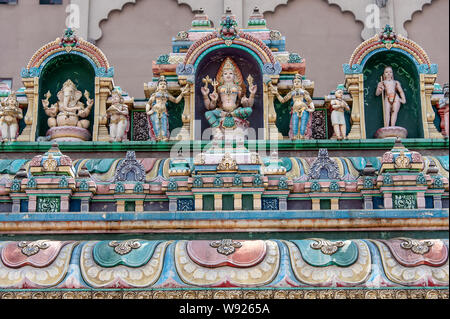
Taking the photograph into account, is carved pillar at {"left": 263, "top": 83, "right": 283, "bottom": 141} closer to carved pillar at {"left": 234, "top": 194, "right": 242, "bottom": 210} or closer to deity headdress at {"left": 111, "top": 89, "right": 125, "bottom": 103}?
carved pillar at {"left": 234, "top": 194, "right": 242, "bottom": 210}

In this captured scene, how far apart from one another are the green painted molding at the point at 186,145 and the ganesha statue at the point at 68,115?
0.50m

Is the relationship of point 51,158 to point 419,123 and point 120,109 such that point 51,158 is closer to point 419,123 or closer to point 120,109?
point 120,109

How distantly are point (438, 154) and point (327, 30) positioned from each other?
341 inches

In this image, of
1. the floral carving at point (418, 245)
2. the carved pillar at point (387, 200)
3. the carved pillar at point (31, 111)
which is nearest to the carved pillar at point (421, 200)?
the carved pillar at point (387, 200)

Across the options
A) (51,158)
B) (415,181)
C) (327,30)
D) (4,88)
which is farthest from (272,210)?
(327,30)

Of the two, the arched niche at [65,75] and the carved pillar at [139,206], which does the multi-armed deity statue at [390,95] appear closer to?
the carved pillar at [139,206]

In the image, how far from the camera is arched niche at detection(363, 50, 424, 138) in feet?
64.8

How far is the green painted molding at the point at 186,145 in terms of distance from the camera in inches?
731

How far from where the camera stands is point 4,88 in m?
20.3

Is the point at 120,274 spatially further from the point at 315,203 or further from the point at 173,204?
the point at 315,203

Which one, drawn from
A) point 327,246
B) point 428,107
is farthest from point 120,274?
point 428,107

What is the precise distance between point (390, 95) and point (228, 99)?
367 centimetres

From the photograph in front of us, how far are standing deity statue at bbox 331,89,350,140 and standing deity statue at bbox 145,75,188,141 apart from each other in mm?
3303
